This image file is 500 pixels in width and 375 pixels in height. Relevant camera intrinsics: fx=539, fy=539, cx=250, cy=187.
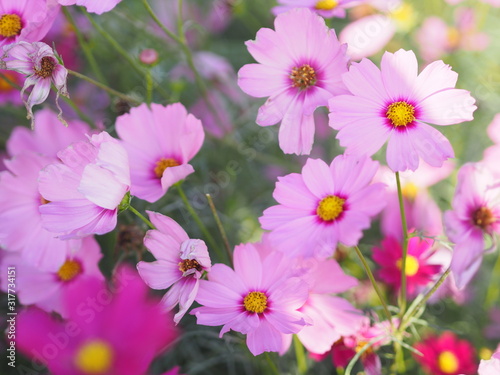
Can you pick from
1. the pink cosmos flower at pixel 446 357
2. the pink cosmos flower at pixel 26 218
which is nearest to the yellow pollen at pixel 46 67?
the pink cosmos flower at pixel 26 218

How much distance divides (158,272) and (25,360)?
376mm

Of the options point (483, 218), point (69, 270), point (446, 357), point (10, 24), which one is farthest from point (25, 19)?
point (446, 357)

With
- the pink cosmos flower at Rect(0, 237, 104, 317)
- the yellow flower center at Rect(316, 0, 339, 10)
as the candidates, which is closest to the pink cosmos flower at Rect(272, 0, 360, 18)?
the yellow flower center at Rect(316, 0, 339, 10)

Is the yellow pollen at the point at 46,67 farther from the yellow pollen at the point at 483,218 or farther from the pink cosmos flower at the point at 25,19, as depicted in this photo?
the yellow pollen at the point at 483,218

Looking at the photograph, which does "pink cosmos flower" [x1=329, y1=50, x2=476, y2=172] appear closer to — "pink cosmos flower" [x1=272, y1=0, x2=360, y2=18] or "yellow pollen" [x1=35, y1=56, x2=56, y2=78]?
"pink cosmos flower" [x1=272, y1=0, x2=360, y2=18]

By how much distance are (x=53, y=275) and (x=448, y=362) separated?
1.60 ft

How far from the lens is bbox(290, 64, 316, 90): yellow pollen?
21.1 inches

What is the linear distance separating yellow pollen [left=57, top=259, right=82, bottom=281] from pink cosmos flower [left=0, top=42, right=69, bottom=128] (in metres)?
0.19

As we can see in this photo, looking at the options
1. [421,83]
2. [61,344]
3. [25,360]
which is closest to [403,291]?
[421,83]

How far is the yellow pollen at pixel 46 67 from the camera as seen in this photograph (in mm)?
521

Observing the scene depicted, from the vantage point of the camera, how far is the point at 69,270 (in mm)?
635

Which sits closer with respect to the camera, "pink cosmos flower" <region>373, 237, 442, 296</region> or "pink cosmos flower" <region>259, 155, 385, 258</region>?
"pink cosmos flower" <region>259, 155, 385, 258</region>

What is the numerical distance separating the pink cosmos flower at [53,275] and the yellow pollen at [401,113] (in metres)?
0.34

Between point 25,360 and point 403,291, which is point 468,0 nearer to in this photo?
point 403,291
